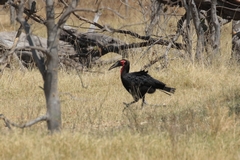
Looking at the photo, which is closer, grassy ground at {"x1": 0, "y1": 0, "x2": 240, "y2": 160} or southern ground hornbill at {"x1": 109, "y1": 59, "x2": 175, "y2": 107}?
grassy ground at {"x1": 0, "y1": 0, "x2": 240, "y2": 160}

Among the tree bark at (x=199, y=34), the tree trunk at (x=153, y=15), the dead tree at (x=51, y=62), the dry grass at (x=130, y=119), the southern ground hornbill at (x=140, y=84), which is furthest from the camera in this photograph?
the tree trunk at (x=153, y=15)

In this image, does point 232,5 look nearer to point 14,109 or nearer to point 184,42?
point 184,42

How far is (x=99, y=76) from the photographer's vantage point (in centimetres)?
1029

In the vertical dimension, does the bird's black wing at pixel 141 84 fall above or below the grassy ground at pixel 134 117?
above

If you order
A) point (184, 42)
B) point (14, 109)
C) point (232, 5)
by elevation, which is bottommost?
point (14, 109)

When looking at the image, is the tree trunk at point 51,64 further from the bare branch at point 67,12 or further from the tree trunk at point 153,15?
the tree trunk at point 153,15

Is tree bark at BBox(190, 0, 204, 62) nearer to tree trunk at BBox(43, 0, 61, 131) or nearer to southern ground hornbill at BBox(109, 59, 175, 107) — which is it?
southern ground hornbill at BBox(109, 59, 175, 107)

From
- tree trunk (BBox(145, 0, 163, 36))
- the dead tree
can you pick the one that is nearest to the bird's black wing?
the dead tree

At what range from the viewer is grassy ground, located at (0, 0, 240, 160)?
A: 4.96m

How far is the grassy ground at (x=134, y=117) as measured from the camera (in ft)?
16.3

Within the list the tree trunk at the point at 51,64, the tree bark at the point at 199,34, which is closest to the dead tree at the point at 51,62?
the tree trunk at the point at 51,64

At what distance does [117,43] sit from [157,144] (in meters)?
6.92

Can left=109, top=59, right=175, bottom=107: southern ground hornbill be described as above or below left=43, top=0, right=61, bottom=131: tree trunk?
below

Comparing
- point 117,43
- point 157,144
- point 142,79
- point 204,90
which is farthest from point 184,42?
point 157,144
